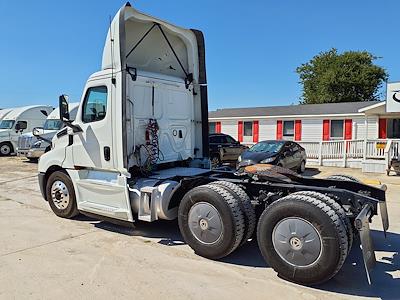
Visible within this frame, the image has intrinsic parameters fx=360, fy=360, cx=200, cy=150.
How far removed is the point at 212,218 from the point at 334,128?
19980 mm

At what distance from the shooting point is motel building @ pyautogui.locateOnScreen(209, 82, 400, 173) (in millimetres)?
15852

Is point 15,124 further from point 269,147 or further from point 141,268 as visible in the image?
point 141,268

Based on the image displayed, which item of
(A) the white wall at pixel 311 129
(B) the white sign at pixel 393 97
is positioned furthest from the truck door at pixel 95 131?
(A) the white wall at pixel 311 129

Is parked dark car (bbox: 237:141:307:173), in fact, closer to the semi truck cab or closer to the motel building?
the motel building

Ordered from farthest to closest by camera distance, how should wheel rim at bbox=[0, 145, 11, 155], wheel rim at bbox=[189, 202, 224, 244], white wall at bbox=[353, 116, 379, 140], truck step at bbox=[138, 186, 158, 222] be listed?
wheel rim at bbox=[0, 145, 11, 155]
white wall at bbox=[353, 116, 379, 140]
truck step at bbox=[138, 186, 158, 222]
wheel rim at bbox=[189, 202, 224, 244]

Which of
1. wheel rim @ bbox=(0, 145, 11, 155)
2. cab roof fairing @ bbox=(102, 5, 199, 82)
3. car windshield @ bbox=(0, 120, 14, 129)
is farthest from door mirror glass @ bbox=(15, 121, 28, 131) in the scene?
cab roof fairing @ bbox=(102, 5, 199, 82)

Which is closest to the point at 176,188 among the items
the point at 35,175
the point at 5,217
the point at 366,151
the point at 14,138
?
the point at 5,217

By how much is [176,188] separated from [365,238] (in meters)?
2.56

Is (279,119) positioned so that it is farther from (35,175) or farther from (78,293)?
(78,293)

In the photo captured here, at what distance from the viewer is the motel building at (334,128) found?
15852 mm

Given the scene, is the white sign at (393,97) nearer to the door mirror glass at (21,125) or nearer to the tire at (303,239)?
the tire at (303,239)

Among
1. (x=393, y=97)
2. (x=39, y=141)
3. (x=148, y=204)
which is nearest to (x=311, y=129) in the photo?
(x=393, y=97)

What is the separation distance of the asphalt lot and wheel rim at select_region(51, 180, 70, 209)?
366 millimetres

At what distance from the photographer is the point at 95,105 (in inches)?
238
